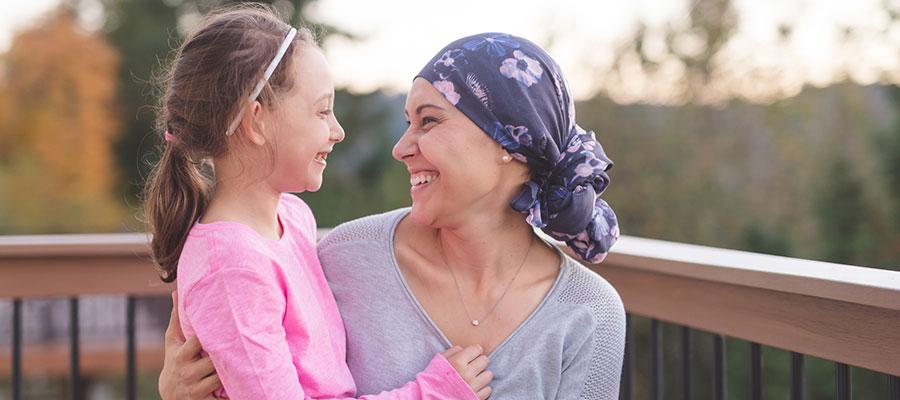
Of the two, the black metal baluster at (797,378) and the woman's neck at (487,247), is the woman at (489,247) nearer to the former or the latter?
the woman's neck at (487,247)

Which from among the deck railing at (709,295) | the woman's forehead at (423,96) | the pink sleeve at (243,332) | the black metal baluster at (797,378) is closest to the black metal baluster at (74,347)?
the deck railing at (709,295)

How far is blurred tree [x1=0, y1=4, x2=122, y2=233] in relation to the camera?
17.4m

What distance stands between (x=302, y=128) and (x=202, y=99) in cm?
16

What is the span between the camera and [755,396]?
1825 millimetres

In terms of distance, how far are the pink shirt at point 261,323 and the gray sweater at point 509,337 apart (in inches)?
3.1

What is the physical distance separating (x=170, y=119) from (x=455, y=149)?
17.6 inches

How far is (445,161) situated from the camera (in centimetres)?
159

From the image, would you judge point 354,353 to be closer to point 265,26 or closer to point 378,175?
point 265,26

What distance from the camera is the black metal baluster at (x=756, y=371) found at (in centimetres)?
180

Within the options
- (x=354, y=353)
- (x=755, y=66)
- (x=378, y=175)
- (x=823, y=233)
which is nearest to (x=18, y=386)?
(x=354, y=353)

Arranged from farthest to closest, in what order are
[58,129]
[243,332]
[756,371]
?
[58,129] < [756,371] < [243,332]

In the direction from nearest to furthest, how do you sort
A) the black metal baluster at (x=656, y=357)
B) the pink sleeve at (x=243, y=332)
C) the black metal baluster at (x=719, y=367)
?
the pink sleeve at (x=243, y=332)
the black metal baluster at (x=719, y=367)
the black metal baluster at (x=656, y=357)

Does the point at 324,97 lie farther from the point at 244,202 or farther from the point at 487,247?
the point at 487,247

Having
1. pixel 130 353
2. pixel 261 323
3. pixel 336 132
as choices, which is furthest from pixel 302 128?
pixel 130 353
